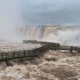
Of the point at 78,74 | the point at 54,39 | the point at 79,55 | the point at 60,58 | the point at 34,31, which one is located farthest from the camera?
the point at 34,31

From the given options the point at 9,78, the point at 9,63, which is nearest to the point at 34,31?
the point at 9,63

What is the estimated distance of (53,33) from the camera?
122 meters

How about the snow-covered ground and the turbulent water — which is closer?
the snow-covered ground

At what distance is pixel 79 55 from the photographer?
149 ft

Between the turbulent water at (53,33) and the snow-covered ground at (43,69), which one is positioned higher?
the turbulent water at (53,33)

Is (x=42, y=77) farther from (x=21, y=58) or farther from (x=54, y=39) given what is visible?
(x=54, y=39)

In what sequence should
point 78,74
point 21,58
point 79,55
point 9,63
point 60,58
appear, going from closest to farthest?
point 78,74, point 9,63, point 21,58, point 60,58, point 79,55

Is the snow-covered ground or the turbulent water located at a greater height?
the turbulent water

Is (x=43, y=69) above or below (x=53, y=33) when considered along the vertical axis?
below

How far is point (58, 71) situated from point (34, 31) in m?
90.3

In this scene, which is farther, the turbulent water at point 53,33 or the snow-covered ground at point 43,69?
the turbulent water at point 53,33

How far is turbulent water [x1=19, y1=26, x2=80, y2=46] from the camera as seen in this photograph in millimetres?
112125

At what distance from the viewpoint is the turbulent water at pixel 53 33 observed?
112125 millimetres

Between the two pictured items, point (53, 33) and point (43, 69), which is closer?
point (43, 69)
